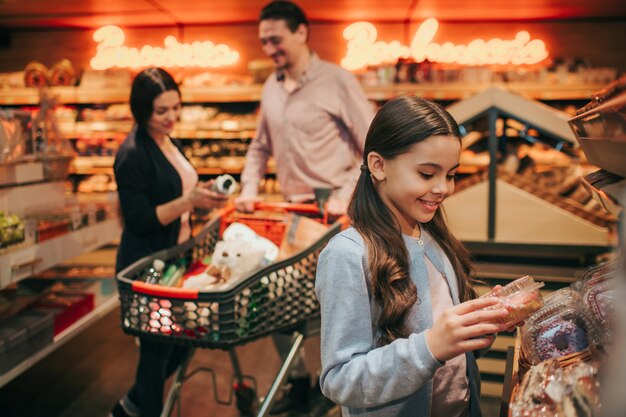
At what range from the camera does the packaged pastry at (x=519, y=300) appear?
0.94 m

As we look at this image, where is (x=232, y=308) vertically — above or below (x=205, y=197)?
below

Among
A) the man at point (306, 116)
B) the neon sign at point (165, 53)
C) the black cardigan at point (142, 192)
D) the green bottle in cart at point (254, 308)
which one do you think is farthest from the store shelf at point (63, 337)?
the neon sign at point (165, 53)

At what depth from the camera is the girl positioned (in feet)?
3.40

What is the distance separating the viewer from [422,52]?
254 inches

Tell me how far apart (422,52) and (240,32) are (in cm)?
218

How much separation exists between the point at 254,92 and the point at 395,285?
5420 mm

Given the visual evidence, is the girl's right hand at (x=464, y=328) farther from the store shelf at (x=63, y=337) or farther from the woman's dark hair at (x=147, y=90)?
the store shelf at (x=63, y=337)

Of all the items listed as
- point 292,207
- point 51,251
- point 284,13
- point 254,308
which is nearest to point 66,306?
point 51,251

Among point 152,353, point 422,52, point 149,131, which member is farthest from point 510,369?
point 422,52

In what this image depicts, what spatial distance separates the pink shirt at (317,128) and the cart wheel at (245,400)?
0.95m

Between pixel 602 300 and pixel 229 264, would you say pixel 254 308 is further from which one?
pixel 602 300

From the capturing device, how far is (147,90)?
2277 millimetres

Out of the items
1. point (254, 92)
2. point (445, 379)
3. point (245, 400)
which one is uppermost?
point (254, 92)

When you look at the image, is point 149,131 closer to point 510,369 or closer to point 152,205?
point 152,205
